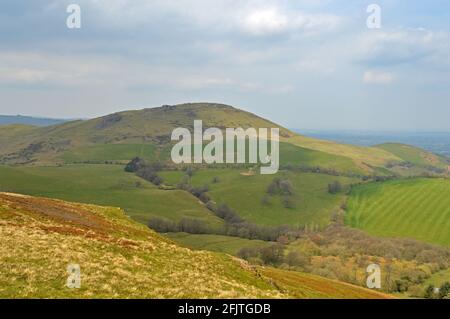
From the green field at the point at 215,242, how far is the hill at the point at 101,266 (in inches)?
3853

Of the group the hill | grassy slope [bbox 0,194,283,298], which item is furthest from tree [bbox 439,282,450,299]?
grassy slope [bbox 0,194,283,298]

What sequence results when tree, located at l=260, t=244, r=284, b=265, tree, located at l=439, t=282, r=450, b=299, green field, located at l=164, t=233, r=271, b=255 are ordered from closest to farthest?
tree, located at l=439, t=282, r=450, b=299 → tree, located at l=260, t=244, r=284, b=265 → green field, located at l=164, t=233, r=271, b=255

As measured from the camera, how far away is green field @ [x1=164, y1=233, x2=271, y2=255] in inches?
6019

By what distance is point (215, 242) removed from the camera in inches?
6403

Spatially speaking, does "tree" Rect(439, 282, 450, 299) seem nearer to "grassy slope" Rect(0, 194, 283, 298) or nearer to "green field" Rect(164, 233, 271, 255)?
"green field" Rect(164, 233, 271, 255)

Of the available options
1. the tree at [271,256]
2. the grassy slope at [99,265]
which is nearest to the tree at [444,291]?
the tree at [271,256]

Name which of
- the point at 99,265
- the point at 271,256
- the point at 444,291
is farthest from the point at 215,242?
the point at 99,265

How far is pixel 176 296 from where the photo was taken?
92.6 ft

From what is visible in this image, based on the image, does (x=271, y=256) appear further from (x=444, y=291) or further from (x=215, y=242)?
(x=444, y=291)

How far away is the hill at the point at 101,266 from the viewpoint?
28531 millimetres

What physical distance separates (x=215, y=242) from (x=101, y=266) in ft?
428

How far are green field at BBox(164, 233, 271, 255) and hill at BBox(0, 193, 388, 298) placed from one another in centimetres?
9787
